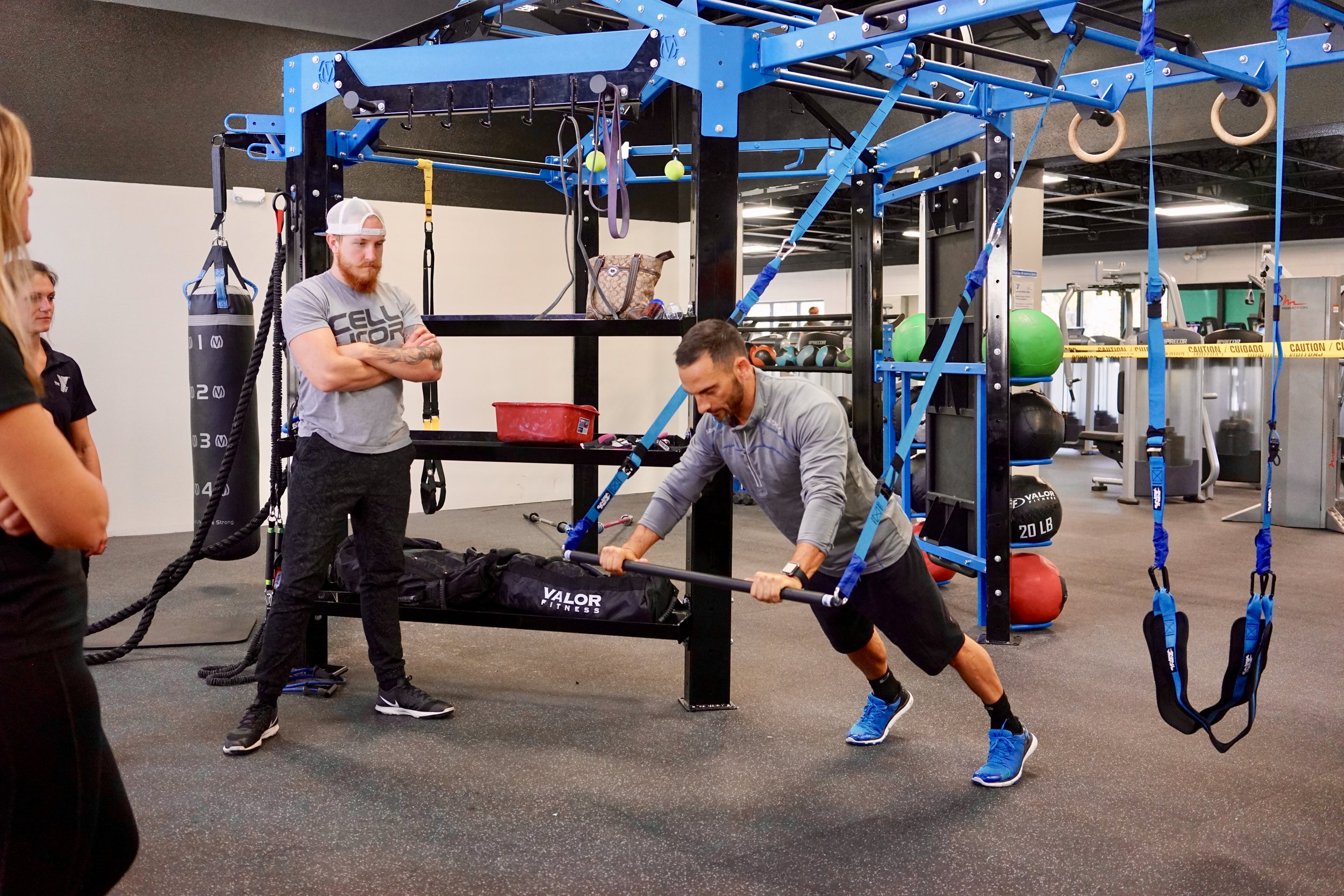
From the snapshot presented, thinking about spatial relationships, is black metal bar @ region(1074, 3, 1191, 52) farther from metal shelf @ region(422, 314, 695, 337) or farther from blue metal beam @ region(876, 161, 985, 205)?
metal shelf @ region(422, 314, 695, 337)

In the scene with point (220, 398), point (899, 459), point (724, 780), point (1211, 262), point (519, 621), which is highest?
point (1211, 262)

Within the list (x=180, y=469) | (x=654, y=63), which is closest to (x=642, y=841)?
(x=654, y=63)

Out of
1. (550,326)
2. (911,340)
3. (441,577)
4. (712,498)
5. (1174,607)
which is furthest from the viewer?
(911,340)

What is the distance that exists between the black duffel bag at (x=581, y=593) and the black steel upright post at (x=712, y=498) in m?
0.15

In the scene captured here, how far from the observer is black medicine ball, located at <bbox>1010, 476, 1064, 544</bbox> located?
497cm

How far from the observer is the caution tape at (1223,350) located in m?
7.68

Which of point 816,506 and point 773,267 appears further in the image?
point 773,267

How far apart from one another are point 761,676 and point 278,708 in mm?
1843

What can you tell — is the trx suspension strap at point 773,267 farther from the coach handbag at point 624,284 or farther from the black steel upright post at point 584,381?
the black steel upright post at point 584,381

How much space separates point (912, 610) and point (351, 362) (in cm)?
189

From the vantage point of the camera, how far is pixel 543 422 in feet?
12.8

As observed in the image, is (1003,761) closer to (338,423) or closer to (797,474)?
(797,474)

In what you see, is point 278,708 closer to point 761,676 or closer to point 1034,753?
point 761,676

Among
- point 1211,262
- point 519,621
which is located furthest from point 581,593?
point 1211,262
